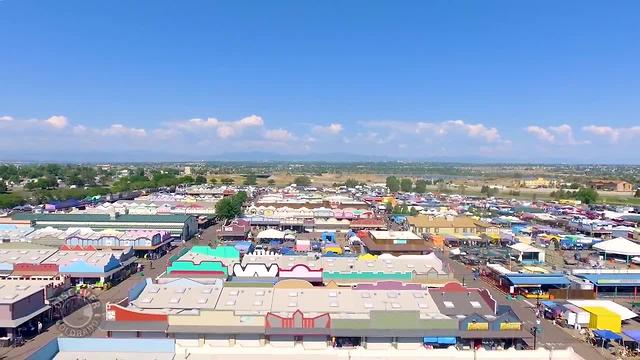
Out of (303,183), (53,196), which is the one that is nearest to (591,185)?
(303,183)

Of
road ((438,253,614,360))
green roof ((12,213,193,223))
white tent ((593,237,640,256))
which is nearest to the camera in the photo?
road ((438,253,614,360))

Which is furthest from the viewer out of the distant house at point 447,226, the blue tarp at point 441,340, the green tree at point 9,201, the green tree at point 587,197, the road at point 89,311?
the green tree at point 587,197

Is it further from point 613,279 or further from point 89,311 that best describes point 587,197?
point 89,311

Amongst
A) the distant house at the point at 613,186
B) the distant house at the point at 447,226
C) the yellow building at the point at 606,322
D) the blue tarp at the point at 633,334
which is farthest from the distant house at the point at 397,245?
the distant house at the point at 613,186

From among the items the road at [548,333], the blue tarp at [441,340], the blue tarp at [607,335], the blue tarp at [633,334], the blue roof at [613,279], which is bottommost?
the road at [548,333]

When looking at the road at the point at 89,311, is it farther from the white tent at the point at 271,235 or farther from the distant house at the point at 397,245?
the distant house at the point at 397,245

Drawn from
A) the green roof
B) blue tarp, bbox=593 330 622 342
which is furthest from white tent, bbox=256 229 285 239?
blue tarp, bbox=593 330 622 342

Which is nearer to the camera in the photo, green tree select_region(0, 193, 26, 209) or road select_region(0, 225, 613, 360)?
road select_region(0, 225, 613, 360)

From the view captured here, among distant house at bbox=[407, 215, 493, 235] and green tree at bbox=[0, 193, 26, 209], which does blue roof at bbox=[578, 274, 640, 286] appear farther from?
green tree at bbox=[0, 193, 26, 209]
